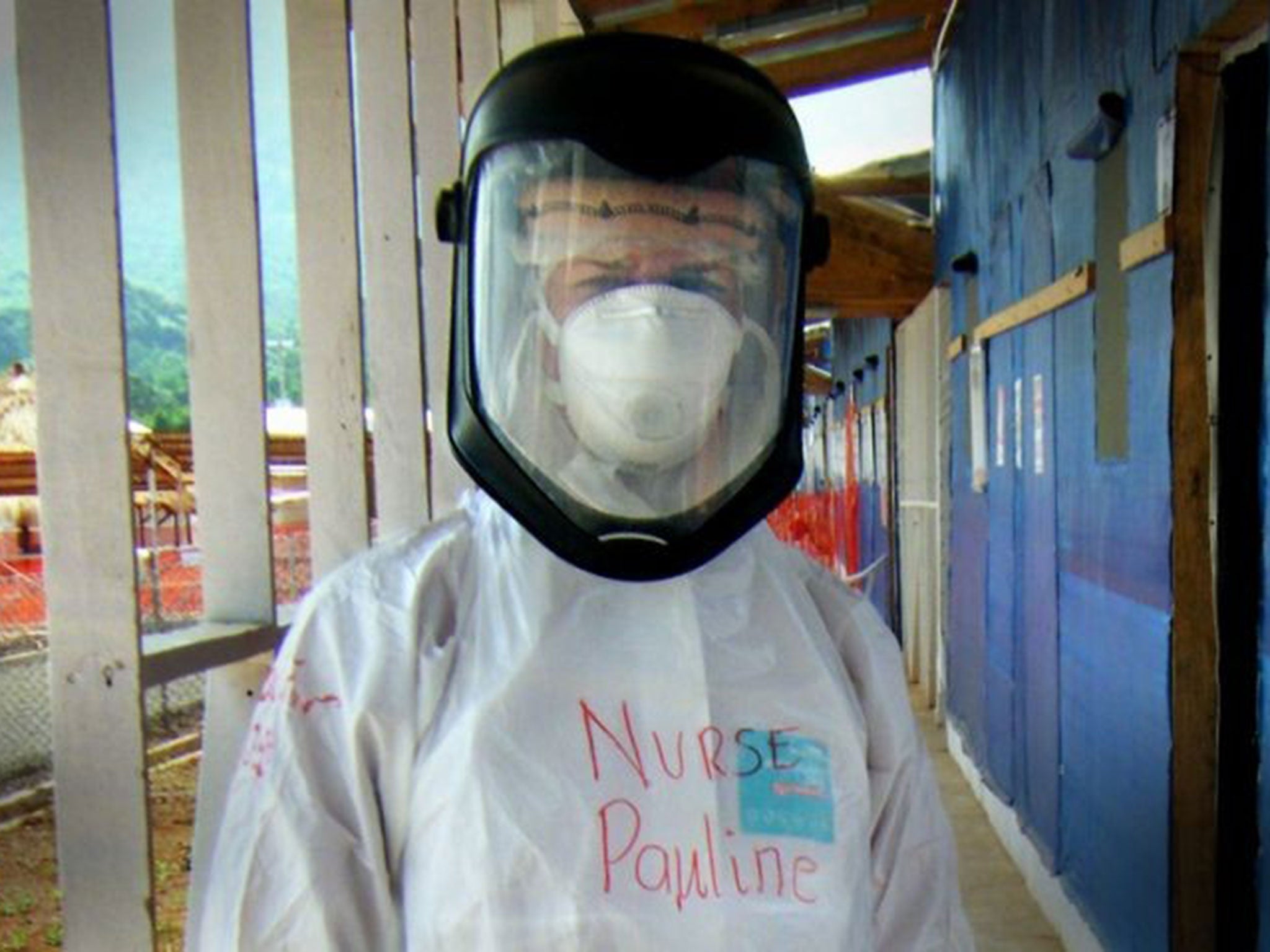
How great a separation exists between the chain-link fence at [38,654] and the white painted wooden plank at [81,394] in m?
3.38

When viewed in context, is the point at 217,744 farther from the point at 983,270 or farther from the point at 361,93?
the point at 983,270

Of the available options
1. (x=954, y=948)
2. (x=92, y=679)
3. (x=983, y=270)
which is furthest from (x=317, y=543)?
(x=983, y=270)

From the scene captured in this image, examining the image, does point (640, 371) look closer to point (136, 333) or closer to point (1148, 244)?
point (136, 333)

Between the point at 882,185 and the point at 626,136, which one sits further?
the point at 882,185

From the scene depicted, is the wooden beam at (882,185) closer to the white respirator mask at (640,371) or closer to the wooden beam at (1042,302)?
the wooden beam at (1042,302)

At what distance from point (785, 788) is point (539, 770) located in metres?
0.22

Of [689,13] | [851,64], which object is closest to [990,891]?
[689,13]

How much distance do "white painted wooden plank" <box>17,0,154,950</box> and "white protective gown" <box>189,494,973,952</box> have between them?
0.19 metres

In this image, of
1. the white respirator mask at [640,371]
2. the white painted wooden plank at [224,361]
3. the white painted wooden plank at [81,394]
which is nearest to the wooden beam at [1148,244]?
the white respirator mask at [640,371]

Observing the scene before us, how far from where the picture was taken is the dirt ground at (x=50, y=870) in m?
3.80

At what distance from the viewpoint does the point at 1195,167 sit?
1.92 metres

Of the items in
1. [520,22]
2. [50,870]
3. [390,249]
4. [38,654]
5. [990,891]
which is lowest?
[50,870]

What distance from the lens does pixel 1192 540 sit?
196cm

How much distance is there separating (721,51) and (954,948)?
923mm
